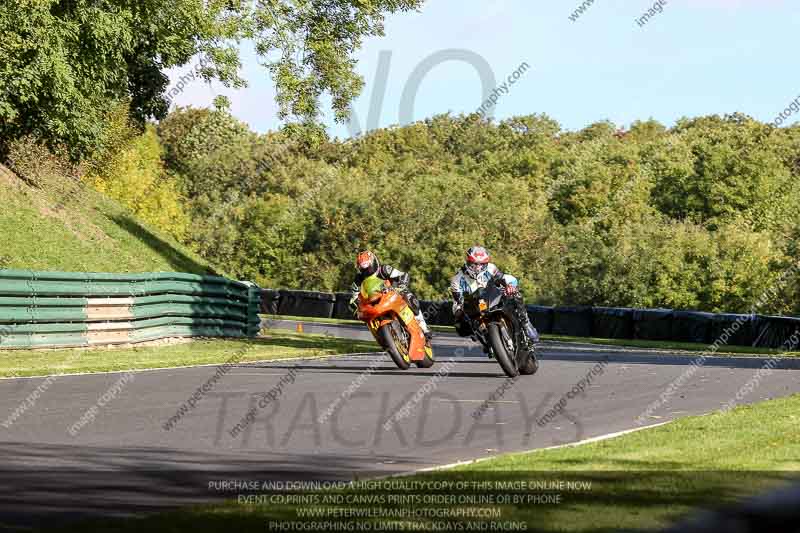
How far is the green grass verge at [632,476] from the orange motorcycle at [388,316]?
7.28 m

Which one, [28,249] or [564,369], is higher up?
[28,249]

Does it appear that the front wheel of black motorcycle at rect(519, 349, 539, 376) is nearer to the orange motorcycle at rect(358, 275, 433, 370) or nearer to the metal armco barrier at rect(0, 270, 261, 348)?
the orange motorcycle at rect(358, 275, 433, 370)

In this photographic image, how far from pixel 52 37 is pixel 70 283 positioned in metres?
4.97

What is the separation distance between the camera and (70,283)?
24.3 meters

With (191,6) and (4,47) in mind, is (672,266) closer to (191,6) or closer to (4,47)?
(191,6)

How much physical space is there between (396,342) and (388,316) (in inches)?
26.0

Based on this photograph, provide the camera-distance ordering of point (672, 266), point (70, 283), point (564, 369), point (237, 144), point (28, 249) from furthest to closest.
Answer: point (237, 144)
point (672, 266)
point (28, 249)
point (70, 283)
point (564, 369)

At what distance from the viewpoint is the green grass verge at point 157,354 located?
19.8 metres

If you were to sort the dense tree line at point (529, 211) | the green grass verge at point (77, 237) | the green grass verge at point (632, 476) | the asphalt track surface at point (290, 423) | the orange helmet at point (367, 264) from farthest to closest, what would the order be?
the dense tree line at point (529, 211) → the green grass verge at point (77, 237) → the orange helmet at point (367, 264) → the asphalt track surface at point (290, 423) → the green grass verge at point (632, 476)

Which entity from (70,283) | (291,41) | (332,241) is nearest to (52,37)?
(70,283)

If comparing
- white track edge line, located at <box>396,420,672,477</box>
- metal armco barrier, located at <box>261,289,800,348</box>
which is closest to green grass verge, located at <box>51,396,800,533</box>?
white track edge line, located at <box>396,420,672,477</box>

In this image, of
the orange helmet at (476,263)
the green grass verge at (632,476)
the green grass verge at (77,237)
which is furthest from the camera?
the green grass verge at (77,237)

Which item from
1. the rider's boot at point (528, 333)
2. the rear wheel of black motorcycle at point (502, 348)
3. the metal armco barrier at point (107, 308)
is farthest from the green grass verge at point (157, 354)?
the rider's boot at point (528, 333)

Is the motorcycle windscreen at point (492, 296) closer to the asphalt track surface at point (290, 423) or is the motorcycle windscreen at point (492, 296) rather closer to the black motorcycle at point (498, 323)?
the black motorcycle at point (498, 323)
